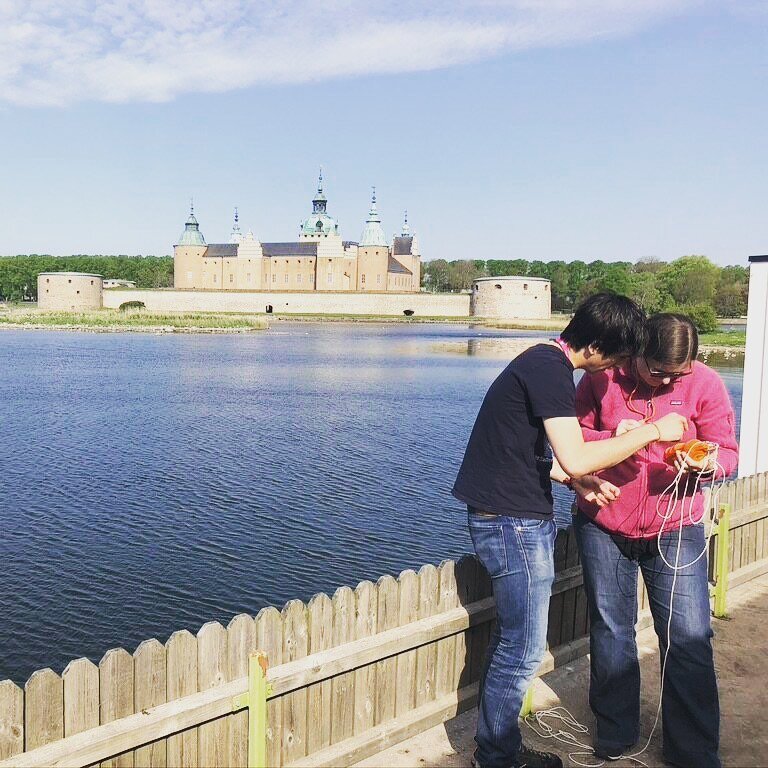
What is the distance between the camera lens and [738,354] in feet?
162

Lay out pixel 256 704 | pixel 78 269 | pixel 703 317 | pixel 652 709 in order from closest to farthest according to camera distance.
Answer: pixel 256 704
pixel 652 709
pixel 703 317
pixel 78 269

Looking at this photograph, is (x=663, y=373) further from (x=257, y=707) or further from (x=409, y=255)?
(x=409, y=255)

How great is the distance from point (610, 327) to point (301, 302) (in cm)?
10722

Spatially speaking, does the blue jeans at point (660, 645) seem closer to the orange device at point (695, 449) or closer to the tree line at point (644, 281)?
the orange device at point (695, 449)

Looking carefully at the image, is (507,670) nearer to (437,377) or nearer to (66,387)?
(66,387)

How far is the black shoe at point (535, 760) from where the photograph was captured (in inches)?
144

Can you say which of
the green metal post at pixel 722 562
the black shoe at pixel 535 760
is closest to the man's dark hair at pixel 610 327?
the black shoe at pixel 535 760

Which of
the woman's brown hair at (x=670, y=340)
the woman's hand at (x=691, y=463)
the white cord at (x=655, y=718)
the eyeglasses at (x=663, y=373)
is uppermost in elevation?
the woman's brown hair at (x=670, y=340)

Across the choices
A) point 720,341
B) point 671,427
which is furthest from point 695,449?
point 720,341

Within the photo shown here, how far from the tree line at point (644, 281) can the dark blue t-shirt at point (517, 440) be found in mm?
44038

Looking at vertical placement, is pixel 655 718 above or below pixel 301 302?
below

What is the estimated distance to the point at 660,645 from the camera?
3.82 meters

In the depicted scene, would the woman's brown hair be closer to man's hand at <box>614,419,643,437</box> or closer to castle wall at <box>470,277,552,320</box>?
man's hand at <box>614,419,643,437</box>

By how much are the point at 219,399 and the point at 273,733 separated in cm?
2338
